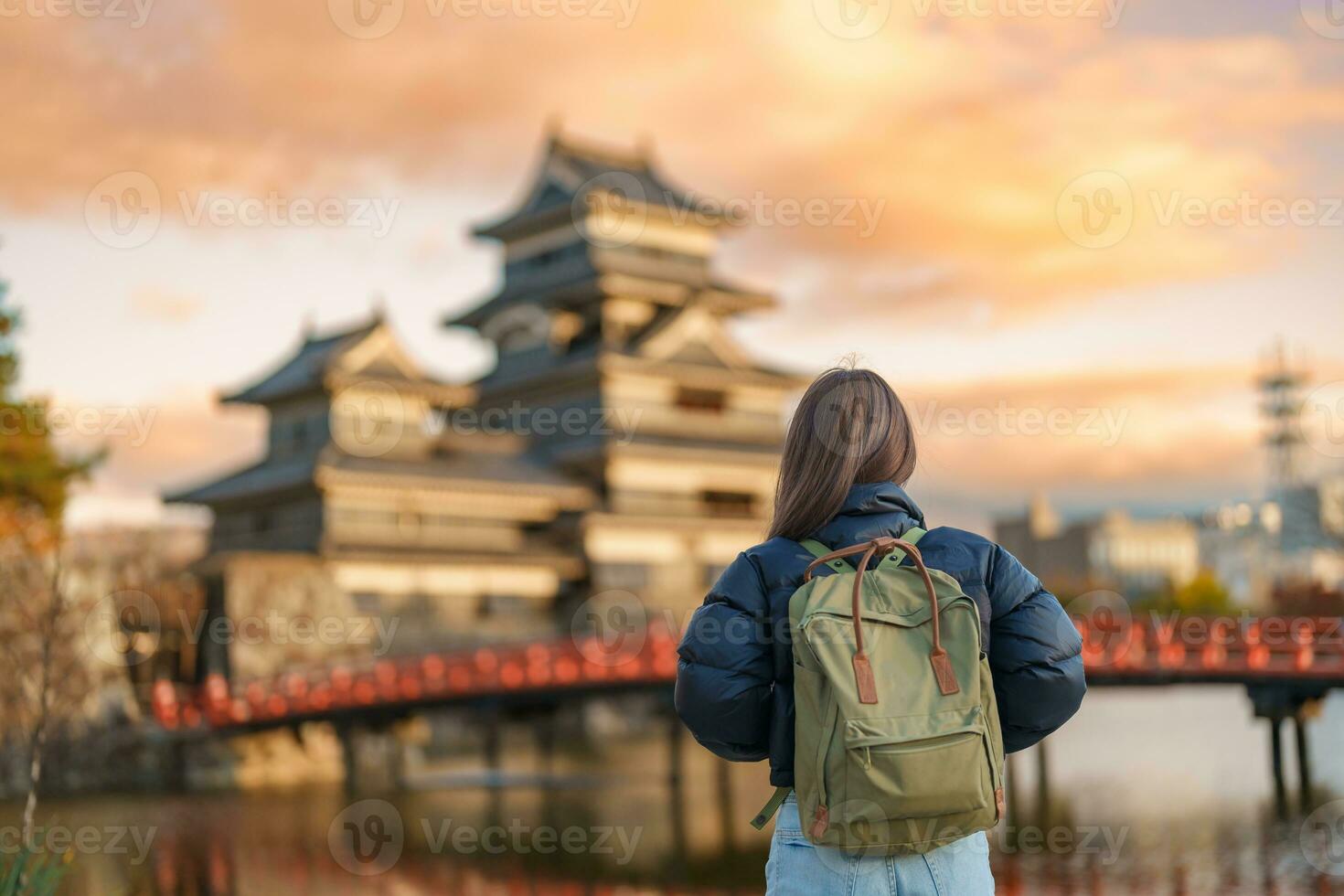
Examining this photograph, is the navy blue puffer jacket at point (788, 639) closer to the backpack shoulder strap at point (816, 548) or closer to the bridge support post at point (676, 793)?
the backpack shoulder strap at point (816, 548)

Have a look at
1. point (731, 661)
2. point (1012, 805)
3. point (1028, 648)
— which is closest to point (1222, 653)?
point (1012, 805)

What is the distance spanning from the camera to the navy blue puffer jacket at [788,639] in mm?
2969

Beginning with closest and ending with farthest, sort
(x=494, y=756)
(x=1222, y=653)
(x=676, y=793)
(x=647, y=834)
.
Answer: (x=647, y=834) → (x=1222, y=653) → (x=676, y=793) → (x=494, y=756)

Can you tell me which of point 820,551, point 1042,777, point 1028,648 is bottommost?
point 1042,777

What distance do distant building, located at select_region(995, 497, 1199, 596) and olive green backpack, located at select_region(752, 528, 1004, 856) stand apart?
93541 millimetres

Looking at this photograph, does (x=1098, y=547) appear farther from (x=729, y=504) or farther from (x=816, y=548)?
(x=816, y=548)

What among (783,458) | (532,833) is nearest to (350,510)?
(532,833)

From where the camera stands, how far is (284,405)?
31406 millimetres

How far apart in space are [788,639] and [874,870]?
48cm

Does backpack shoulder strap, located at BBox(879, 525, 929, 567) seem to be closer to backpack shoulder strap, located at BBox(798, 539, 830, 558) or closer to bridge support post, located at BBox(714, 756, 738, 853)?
backpack shoulder strap, located at BBox(798, 539, 830, 558)

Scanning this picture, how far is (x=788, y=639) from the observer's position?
2.99 m

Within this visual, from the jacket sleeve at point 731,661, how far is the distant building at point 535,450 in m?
24.5

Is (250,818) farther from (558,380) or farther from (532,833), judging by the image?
(558,380)

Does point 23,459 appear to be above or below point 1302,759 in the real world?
above
